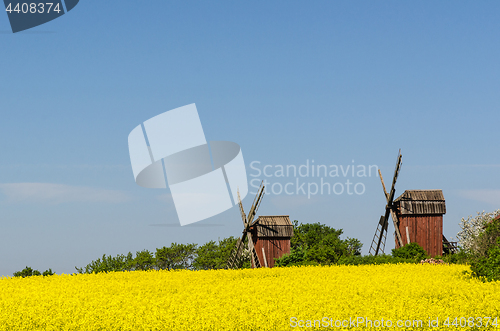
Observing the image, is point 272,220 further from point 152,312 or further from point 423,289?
point 152,312

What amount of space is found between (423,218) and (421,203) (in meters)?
1.23

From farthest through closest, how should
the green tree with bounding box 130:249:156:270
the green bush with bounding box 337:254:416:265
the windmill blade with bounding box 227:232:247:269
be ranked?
the green tree with bounding box 130:249:156:270 < the windmill blade with bounding box 227:232:247:269 < the green bush with bounding box 337:254:416:265

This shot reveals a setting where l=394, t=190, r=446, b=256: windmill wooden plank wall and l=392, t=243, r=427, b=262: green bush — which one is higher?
l=394, t=190, r=446, b=256: windmill wooden plank wall

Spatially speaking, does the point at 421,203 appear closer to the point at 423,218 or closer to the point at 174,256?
the point at 423,218

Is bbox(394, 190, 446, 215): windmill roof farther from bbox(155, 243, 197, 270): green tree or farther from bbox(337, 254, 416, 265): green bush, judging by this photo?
bbox(155, 243, 197, 270): green tree

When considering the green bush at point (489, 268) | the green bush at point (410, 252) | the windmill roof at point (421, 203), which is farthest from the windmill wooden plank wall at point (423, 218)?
the green bush at point (489, 268)

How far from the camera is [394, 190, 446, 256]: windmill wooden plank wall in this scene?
40.6 m

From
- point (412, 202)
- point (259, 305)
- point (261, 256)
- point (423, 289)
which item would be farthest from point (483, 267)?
point (261, 256)

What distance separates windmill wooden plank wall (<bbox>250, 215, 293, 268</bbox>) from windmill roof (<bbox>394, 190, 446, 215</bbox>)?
9.72 meters

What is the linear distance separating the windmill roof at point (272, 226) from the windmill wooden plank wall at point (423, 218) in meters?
9.32

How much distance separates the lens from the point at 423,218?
41062 millimetres

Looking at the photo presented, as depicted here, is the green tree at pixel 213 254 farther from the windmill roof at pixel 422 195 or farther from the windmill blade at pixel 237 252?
the windmill roof at pixel 422 195

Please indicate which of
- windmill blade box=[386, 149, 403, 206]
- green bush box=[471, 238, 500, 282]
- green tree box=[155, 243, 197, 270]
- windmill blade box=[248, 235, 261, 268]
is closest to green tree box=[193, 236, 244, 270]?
green tree box=[155, 243, 197, 270]

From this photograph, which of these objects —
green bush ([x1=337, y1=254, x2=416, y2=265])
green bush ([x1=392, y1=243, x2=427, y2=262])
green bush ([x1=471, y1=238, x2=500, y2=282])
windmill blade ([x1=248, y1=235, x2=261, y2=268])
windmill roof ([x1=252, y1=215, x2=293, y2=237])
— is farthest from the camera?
windmill roof ([x1=252, y1=215, x2=293, y2=237])
